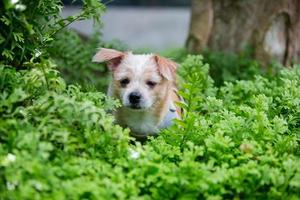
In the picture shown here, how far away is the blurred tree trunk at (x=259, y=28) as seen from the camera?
28.5 ft

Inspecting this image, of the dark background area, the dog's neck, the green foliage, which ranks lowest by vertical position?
the dark background area

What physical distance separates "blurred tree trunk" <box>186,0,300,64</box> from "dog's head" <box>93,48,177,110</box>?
9.42 ft

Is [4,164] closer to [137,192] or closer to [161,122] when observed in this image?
[137,192]

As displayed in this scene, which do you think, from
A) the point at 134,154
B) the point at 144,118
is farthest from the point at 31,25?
the point at 144,118

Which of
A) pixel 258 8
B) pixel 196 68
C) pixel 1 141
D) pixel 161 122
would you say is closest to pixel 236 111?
pixel 161 122

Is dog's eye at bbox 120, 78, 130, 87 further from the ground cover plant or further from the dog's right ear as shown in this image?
the ground cover plant

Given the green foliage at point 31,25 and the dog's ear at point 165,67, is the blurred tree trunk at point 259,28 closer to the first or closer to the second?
the dog's ear at point 165,67

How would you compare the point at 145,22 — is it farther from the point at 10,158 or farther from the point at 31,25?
the point at 10,158

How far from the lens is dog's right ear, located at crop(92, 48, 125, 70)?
5.95 meters

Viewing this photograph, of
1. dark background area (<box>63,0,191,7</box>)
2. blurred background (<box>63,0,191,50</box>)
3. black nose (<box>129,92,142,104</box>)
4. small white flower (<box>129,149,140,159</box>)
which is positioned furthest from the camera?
dark background area (<box>63,0,191,7</box>)

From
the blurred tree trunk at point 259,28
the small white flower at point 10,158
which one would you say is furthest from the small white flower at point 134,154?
the blurred tree trunk at point 259,28

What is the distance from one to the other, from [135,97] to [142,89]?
14 centimetres

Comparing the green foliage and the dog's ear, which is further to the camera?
the dog's ear

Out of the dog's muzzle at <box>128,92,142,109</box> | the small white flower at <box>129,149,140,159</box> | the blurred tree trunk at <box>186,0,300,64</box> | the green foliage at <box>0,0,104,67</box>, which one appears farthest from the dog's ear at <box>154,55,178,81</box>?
the blurred tree trunk at <box>186,0,300,64</box>
